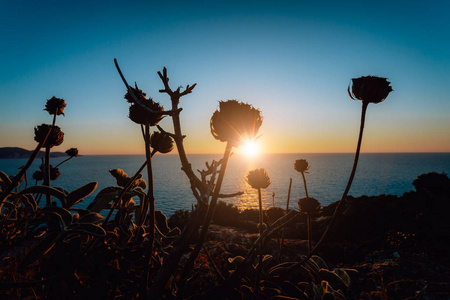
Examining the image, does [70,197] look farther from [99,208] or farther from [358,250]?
[358,250]

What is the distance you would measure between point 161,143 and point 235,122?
711mm

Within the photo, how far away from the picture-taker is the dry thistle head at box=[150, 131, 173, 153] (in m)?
1.56

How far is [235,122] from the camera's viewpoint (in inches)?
42.2

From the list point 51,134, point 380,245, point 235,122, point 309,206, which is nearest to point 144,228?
point 51,134

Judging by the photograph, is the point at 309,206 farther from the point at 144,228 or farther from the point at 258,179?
the point at 144,228

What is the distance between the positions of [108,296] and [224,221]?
1086cm

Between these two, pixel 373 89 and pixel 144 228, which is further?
pixel 144 228

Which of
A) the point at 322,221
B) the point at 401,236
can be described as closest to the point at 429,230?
the point at 401,236

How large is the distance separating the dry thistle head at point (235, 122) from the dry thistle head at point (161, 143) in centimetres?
55

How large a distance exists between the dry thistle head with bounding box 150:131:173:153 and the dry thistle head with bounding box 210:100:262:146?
55 centimetres

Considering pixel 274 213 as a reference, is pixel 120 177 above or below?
above

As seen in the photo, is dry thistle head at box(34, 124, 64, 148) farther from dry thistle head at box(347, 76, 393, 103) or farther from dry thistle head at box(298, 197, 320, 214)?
dry thistle head at box(347, 76, 393, 103)

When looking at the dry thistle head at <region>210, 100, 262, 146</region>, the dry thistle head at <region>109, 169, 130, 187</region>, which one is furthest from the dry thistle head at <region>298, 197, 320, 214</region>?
the dry thistle head at <region>109, 169, 130, 187</region>

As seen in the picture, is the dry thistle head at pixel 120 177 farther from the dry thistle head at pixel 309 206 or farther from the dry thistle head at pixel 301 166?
the dry thistle head at pixel 301 166
